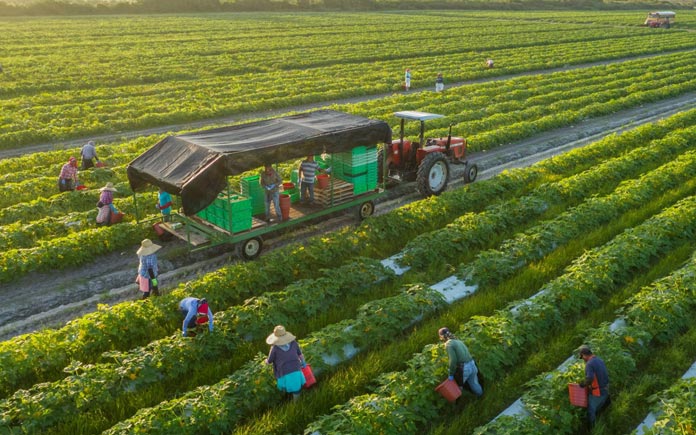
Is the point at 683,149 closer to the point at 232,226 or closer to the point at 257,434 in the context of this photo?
the point at 232,226

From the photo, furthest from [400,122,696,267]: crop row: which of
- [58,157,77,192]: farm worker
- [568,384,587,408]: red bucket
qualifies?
[58,157,77,192]: farm worker

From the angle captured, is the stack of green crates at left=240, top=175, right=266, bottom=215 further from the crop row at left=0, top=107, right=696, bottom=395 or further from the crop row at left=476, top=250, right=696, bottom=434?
the crop row at left=476, top=250, right=696, bottom=434

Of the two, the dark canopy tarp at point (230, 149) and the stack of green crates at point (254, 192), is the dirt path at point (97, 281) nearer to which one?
the stack of green crates at point (254, 192)

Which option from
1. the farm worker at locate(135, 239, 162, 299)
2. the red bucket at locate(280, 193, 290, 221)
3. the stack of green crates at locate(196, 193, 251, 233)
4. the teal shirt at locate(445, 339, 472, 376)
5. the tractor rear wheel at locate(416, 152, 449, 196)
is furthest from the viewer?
the tractor rear wheel at locate(416, 152, 449, 196)

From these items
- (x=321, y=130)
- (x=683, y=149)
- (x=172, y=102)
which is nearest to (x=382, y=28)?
(x=172, y=102)

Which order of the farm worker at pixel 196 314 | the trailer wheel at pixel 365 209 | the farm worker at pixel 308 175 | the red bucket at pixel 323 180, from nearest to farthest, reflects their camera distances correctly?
the farm worker at pixel 196 314, the farm worker at pixel 308 175, the red bucket at pixel 323 180, the trailer wheel at pixel 365 209

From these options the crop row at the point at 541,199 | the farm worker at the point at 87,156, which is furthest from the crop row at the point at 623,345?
the farm worker at the point at 87,156
